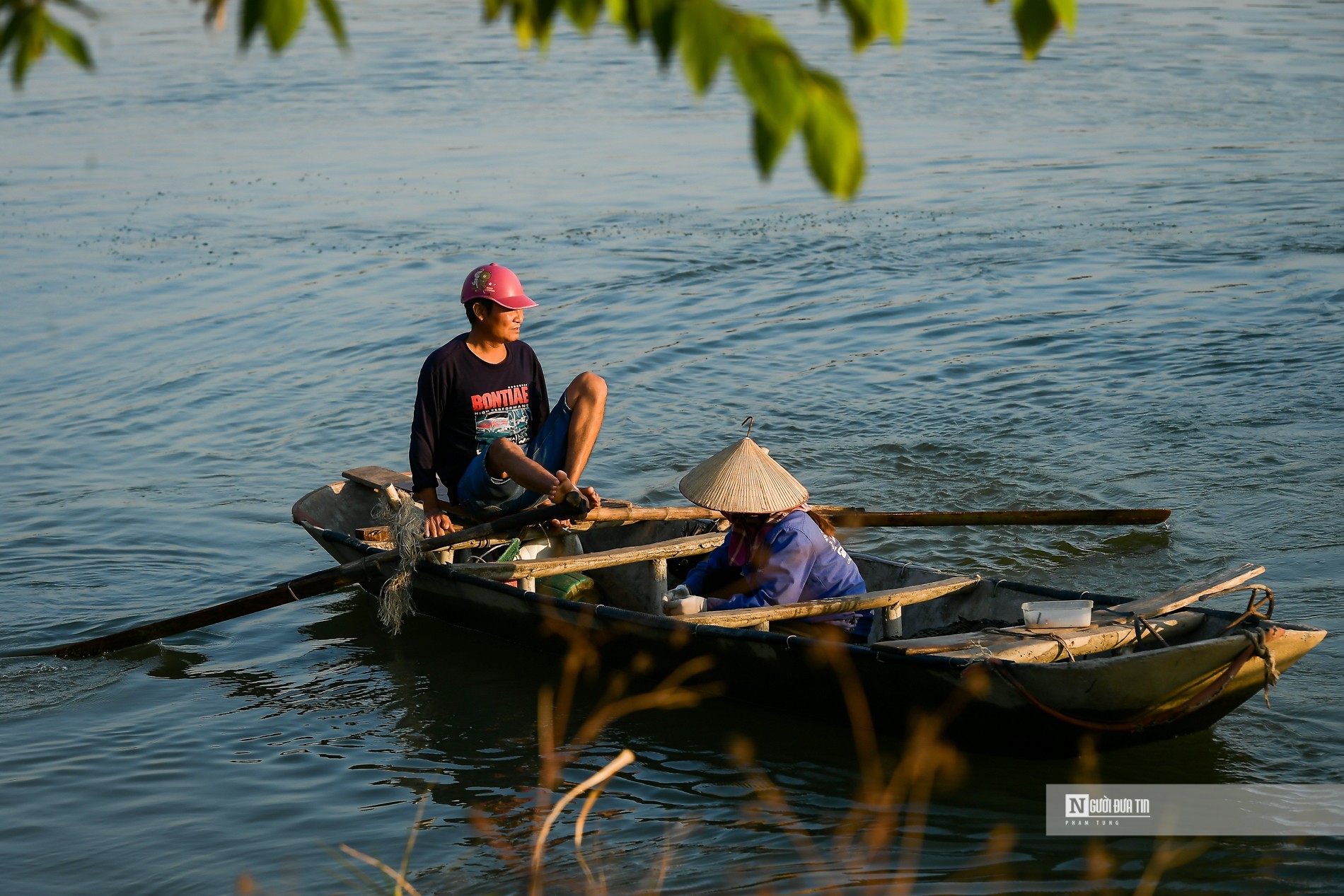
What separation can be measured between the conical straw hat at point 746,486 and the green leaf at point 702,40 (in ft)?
12.5

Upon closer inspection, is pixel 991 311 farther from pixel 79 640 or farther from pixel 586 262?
pixel 79 640

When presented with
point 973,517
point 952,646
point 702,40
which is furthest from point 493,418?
point 702,40

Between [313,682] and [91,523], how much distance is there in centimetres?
300

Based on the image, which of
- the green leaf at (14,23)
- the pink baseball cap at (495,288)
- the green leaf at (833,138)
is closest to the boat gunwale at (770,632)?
the pink baseball cap at (495,288)

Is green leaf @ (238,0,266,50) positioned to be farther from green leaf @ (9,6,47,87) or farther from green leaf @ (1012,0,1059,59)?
green leaf @ (1012,0,1059,59)

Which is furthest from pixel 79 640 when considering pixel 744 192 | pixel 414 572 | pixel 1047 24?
pixel 744 192

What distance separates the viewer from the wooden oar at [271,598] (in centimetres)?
661

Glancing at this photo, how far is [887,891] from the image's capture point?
4.82 m

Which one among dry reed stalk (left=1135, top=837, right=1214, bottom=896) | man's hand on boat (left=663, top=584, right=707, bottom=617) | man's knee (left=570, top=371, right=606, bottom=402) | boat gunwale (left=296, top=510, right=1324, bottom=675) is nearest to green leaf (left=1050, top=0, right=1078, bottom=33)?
boat gunwale (left=296, top=510, right=1324, bottom=675)

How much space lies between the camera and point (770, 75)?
2016 millimetres

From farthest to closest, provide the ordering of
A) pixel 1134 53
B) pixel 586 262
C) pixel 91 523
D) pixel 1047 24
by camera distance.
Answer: pixel 1134 53, pixel 586 262, pixel 91 523, pixel 1047 24

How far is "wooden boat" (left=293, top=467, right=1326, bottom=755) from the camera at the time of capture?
16.5 feet

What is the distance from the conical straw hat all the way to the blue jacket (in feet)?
0.48

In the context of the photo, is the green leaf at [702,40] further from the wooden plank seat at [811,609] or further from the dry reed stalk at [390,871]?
the wooden plank seat at [811,609]
